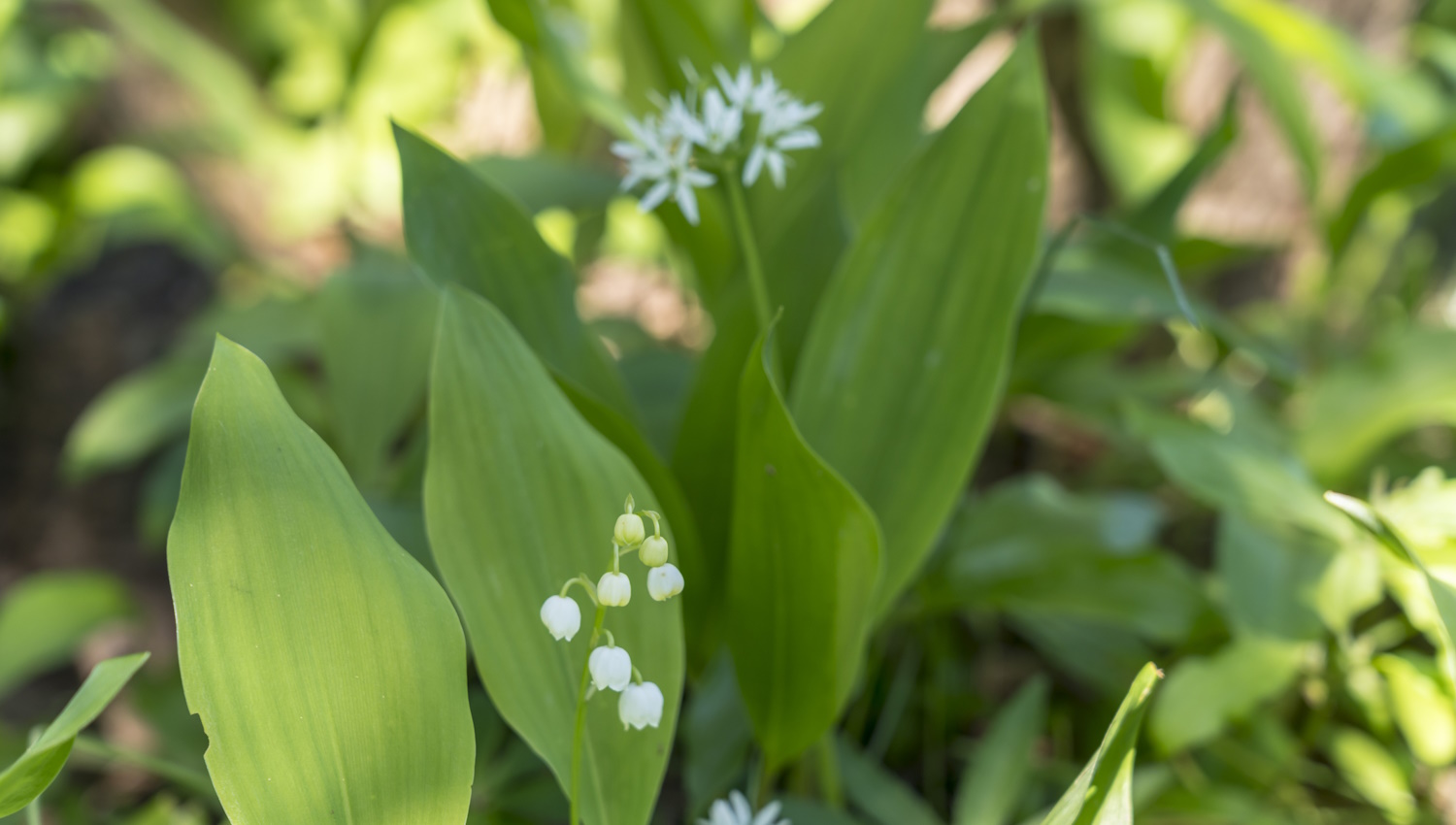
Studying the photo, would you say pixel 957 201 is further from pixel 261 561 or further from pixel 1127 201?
pixel 1127 201

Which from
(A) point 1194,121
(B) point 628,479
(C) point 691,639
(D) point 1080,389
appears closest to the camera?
(B) point 628,479

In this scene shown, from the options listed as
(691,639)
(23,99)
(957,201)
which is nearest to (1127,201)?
(957,201)

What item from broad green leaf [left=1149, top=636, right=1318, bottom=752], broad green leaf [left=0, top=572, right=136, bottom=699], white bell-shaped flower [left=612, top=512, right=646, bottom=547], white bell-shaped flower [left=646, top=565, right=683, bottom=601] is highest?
white bell-shaped flower [left=612, top=512, right=646, bottom=547]

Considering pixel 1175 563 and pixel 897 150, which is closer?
pixel 1175 563

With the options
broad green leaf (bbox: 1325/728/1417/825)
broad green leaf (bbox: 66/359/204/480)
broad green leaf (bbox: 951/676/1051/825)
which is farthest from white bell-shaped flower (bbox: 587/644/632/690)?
broad green leaf (bbox: 66/359/204/480)

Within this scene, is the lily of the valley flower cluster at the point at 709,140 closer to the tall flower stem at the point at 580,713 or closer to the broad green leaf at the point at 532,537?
the broad green leaf at the point at 532,537

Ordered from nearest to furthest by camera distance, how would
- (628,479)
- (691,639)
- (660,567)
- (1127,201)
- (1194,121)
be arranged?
(660,567) < (628,479) < (691,639) < (1127,201) < (1194,121)

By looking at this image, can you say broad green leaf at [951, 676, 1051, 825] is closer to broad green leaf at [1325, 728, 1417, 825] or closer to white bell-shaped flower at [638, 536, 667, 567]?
broad green leaf at [1325, 728, 1417, 825]
